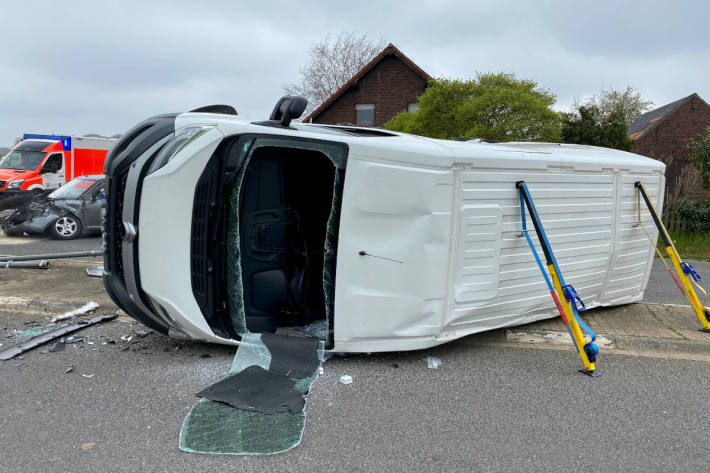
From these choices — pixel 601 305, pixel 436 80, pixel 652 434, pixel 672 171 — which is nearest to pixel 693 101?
pixel 672 171

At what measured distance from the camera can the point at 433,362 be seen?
3.89 meters

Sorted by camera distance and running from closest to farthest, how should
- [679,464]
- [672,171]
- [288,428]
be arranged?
1. [679,464]
2. [288,428]
3. [672,171]

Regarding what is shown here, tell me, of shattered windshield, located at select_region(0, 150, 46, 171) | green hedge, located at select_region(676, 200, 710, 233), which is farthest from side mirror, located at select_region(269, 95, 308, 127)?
shattered windshield, located at select_region(0, 150, 46, 171)

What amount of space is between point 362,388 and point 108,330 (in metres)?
2.55

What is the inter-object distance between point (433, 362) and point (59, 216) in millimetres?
Answer: 9964

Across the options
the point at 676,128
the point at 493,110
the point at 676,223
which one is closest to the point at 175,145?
the point at 493,110

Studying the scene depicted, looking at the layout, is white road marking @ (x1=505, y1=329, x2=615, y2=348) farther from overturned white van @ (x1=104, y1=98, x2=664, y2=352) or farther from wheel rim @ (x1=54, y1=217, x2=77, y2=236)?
wheel rim @ (x1=54, y1=217, x2=77, y2=236)

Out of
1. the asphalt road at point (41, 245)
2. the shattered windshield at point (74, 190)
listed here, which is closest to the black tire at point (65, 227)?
the asphalt road at point (41, 245)

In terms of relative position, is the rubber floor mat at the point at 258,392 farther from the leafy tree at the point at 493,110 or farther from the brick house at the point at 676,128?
the brick house at the point at 676,128

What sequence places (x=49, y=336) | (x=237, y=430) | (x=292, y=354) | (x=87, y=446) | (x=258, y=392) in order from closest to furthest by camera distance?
(x=87, y=446)
(x=237, y=430)
(x=258, y=392)
(x=292, y=354)
(x=49, y=336)

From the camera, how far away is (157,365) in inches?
146

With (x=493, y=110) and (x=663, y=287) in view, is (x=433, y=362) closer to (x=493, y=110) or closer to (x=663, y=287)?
(x=663, y=287)

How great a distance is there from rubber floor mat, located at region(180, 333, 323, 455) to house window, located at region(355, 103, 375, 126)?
70.3ft

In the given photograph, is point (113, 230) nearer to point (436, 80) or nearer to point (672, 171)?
point (436, 80)
